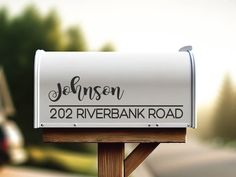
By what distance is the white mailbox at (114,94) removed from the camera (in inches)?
86.2

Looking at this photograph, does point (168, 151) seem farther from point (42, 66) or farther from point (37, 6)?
point (42, 66)

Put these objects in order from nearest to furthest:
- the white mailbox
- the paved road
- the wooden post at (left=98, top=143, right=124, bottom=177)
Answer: the white mailbox → the wooden post at (left=98, top=143, right=124, bottom=177) → the paved road

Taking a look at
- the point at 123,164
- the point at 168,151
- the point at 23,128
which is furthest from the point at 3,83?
the point at 123,164

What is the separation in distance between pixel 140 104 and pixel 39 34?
16.7 feet

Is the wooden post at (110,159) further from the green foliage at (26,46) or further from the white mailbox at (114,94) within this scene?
the green foliage at (26,46)

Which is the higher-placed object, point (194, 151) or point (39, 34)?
point (39, 34)

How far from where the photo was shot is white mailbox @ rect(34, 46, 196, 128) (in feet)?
7.18

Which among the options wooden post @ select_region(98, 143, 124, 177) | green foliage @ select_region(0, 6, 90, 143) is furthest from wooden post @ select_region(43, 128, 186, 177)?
green foliage @ select_region(0, 6, 90, 143)

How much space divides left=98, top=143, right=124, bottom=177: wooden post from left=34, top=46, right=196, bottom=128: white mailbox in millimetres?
143

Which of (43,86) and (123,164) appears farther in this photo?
(123,164)

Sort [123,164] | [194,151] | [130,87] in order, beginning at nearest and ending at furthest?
[130,87] → [123,164] → [194,151]

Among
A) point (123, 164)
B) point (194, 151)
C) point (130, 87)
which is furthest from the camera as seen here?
point (194, 151)

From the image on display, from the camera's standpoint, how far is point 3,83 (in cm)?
696

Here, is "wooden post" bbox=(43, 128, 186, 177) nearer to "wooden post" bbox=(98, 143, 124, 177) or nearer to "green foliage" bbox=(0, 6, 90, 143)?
"wooden post" bbox=(98, 143, 124, 177)
